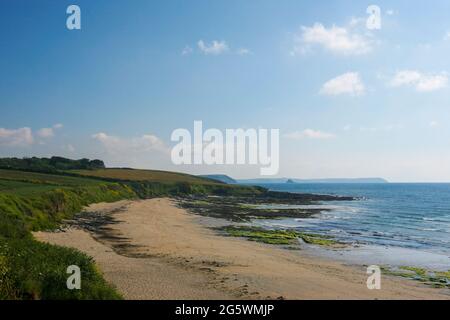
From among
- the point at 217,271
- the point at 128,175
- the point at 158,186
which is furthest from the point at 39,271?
the point at 128,175

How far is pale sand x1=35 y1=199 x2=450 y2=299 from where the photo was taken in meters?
19.7

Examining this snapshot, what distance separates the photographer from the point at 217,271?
24.5 m

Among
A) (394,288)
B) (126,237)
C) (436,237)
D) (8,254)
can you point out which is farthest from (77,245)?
(436,237)

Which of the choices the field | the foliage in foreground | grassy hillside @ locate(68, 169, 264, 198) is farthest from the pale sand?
the field

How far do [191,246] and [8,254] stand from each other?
19.2m

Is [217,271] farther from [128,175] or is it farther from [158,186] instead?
[128,175]

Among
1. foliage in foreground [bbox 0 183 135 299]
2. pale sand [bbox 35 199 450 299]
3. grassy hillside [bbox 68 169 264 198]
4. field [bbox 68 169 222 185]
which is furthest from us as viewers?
field [bbox 68 169 222 185]

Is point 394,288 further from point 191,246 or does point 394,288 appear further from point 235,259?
point 191,246

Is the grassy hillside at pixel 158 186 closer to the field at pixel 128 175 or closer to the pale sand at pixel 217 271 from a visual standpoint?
the field at pixel 128 175

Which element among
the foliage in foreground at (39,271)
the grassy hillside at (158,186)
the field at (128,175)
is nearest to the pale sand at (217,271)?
the foliage in foreground at (39,271)

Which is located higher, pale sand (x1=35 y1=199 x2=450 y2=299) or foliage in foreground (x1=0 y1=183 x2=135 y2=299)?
foliage in foreground (x1=0 y1=183 x2=135 y2=299)

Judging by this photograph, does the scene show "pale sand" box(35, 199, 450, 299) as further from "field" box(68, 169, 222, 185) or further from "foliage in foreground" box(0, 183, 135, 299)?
"field" box(68, 169, 222, 185)

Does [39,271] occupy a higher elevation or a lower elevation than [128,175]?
lower

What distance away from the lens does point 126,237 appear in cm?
3716
